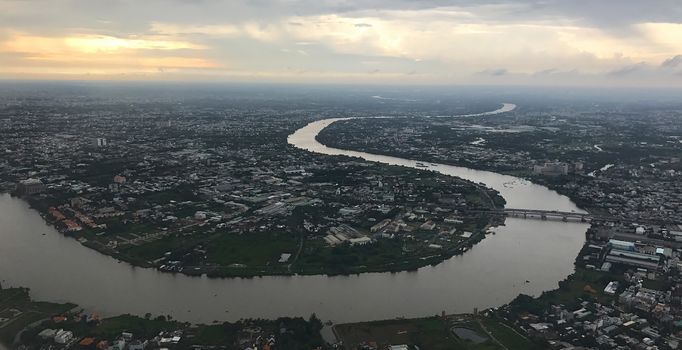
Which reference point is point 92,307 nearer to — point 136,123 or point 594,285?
point 594,285

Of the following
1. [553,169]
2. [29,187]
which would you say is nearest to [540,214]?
[553,169]

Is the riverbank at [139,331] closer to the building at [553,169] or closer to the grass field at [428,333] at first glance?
the grass field at [428,333]

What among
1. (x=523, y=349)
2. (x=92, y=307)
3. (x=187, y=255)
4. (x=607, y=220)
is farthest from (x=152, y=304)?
(x=607, y=220)

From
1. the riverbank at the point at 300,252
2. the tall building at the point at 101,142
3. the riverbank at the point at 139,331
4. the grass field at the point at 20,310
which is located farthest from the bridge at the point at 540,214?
the tall building at the point at 101,142

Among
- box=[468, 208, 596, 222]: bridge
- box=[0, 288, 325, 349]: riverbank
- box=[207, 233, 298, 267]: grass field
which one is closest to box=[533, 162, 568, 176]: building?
box=[468, 208, 596, 222]: bridge

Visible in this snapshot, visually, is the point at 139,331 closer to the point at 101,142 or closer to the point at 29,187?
the point at 29,187

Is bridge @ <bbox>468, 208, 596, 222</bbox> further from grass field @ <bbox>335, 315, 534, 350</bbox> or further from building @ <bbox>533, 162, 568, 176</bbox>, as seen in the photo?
grass field @ <bbox>335, 315, 534, 350</bbox>
